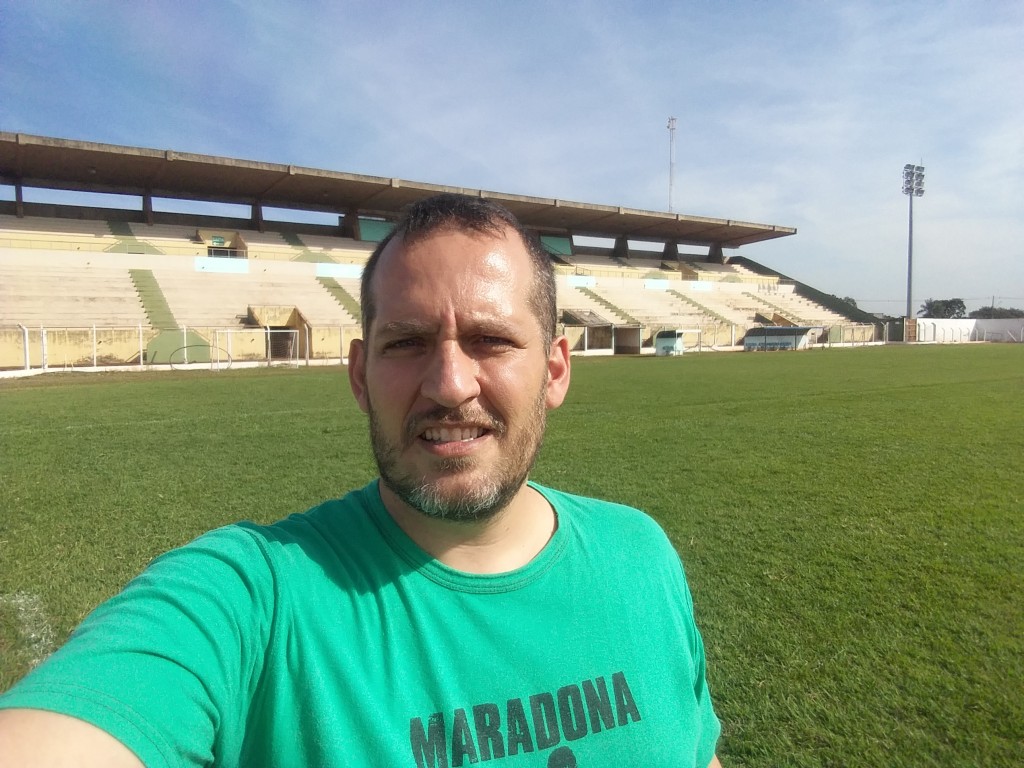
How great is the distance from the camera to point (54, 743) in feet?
2.73

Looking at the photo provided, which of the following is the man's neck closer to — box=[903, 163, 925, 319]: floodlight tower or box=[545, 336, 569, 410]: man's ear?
box=[545, 336, 569, 410]: man's ear

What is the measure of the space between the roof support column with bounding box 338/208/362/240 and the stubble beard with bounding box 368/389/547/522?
4238 cm

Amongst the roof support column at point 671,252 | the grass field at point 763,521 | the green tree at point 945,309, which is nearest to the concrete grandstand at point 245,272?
the roof support column at point 671,252

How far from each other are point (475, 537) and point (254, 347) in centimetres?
2677

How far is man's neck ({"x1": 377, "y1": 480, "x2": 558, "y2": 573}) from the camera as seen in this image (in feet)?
4.18

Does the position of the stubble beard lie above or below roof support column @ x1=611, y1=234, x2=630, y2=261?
below

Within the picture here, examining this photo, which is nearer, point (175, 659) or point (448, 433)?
point (175, 659)

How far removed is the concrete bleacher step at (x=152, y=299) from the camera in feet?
84.1

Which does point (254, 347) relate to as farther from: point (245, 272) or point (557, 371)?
point (557, 371)

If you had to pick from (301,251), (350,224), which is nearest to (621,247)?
(350,224)

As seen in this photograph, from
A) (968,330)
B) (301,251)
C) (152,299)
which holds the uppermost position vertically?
(301,251)

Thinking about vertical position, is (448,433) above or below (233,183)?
below

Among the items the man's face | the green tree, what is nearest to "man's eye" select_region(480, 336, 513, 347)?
the man's face

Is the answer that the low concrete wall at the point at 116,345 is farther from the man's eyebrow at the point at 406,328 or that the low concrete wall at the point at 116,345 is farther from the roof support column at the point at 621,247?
the roof support column at the point at 621,247
